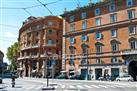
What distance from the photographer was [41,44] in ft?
253

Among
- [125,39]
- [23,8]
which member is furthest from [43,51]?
[23,8]

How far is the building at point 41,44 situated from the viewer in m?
74.9

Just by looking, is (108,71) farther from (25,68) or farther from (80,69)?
(25,68)

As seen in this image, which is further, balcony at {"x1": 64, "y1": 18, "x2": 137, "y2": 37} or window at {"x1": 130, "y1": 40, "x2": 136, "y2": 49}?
balcony at {"x1": 64, "y1": 18, "x2": 137, "y2": 37}

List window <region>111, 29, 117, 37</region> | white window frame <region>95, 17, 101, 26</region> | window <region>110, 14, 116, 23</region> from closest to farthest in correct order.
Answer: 1. window <region>111, 29, 117, 37</region>
2. window <region>110, 14, 116, 23</region>
3. white window frame <region>95, 17, 101, 26</region>

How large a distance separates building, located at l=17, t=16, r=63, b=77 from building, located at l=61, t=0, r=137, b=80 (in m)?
9.92

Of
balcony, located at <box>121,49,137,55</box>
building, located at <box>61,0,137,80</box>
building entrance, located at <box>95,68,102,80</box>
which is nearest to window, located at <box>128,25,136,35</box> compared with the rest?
building, located at <box>61,0,137,80</box>

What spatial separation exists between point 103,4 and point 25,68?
3609 cm

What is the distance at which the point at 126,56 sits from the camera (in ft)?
169

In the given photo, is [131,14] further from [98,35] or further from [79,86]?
[79,86]

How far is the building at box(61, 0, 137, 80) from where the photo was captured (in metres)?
52.1

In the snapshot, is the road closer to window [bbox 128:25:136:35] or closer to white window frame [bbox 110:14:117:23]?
window [bbox 128:25:136:35]

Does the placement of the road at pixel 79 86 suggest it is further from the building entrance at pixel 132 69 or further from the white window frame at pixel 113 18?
the white window frame at pixel 113 18

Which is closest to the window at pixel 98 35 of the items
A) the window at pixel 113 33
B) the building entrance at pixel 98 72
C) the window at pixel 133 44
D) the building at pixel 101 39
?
the building at pixel 101 39
